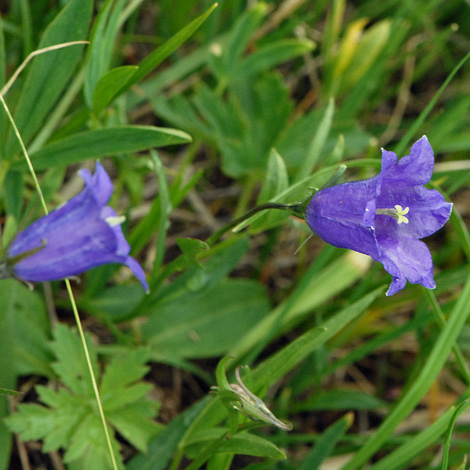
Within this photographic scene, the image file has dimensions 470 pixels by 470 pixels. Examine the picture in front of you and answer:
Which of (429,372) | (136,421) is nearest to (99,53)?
(136,421)

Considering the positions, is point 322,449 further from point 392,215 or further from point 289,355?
point 392,215

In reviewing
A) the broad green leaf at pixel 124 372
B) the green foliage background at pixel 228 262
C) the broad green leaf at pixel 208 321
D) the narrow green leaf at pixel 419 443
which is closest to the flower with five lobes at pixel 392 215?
the green foliage background at pixel 228 262

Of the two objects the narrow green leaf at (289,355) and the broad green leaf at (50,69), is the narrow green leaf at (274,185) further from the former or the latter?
the broad green leaf at (50,69)

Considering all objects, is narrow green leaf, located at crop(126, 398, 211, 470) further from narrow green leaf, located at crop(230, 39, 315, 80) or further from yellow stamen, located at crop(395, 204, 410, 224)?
narrow green leaf, located at crop(230, 39, 315, 80)

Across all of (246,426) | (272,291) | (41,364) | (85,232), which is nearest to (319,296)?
(272,291)

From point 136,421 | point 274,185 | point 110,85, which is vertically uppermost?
point 110,85

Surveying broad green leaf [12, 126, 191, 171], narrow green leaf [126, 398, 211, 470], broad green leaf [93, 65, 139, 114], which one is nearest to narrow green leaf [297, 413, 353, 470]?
narrow green leaf [126, 398, 211, 470]

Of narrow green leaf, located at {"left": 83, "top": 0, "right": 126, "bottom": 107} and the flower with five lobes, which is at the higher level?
narrow green leaf, located at {"left": 83, "top": 0, "right": 126, "bottom": 107}
